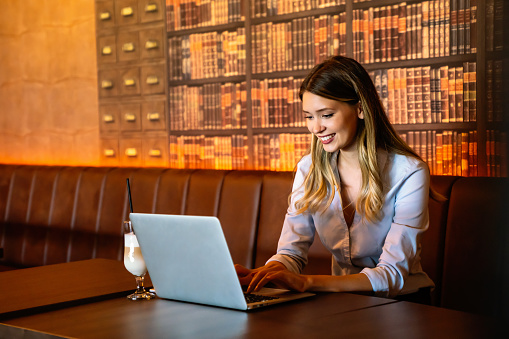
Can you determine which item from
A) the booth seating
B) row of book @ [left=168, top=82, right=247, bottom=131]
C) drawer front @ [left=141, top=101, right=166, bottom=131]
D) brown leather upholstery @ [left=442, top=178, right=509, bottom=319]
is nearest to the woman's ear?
the booth seating

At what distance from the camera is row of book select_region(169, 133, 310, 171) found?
3.34m

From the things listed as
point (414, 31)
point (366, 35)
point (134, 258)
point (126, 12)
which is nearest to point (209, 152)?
point (126, 12)

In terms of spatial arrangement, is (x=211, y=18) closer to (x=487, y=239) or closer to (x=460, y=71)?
(x=460, y=71)

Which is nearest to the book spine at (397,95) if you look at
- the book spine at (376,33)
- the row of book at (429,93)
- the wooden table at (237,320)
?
the row of book at (429,93)

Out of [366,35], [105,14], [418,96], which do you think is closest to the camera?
[418,96]

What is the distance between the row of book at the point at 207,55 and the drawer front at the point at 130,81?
0.89 feet

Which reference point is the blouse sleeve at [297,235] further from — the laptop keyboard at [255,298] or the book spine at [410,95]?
the book spine at [410,95]

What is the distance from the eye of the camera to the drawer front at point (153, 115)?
12.7ft

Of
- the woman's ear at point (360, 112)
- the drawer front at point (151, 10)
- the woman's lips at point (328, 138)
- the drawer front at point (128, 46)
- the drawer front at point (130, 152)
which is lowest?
the drawer front at point (130, 152)

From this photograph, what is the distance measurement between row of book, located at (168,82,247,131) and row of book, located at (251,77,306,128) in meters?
A: 0.09

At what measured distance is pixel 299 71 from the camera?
10.7ft

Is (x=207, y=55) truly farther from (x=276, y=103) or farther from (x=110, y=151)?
(x=110, y=151)

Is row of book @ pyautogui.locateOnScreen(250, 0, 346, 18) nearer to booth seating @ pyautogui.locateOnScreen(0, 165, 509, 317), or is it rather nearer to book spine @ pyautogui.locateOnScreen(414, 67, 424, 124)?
book spine @ pyautogui.locateOnScreen(414, 67, 424, 124)

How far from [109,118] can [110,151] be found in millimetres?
222
